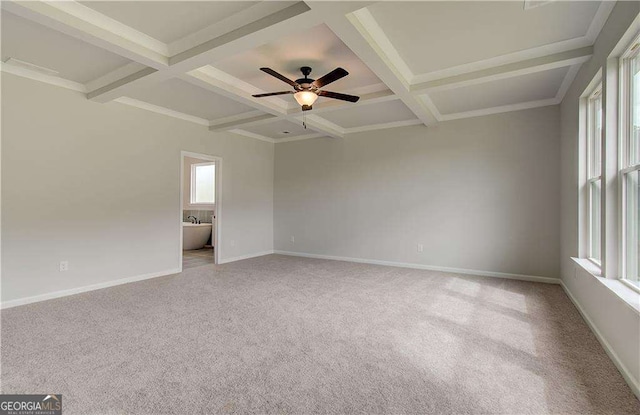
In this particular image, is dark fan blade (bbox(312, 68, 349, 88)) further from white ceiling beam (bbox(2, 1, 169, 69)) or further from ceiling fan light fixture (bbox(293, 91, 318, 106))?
white ceiling beam (bbox(2, 1, 169, 69))

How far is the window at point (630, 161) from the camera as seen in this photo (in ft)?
7.22

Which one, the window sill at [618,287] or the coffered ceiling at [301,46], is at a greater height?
the coffered ceiling at [301,46]

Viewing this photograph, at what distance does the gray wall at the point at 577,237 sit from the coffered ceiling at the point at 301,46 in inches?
6.7

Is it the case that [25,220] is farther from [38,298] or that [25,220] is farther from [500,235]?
[500,235]

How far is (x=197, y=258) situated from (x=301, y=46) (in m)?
4.76

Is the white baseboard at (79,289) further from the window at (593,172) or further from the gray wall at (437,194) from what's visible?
the window at (593,172)

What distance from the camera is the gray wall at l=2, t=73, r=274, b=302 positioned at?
3.39m

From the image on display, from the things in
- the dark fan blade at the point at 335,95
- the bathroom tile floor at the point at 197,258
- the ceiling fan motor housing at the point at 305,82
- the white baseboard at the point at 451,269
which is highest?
the ceiling fan motor housing at the point at 305,82

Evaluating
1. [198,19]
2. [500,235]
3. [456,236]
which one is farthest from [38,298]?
[500,235]

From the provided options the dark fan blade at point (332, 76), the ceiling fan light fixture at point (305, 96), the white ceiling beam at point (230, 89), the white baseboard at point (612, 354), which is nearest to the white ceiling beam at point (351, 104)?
the white ceiling beam at point (230, 89)

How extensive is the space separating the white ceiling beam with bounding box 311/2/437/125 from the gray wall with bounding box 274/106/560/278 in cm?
190

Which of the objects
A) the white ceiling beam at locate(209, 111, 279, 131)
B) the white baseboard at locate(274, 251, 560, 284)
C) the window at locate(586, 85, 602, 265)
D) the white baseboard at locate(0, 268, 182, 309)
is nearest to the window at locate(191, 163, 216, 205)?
the white ceiling beam at locate(209, 111, 279, 131)

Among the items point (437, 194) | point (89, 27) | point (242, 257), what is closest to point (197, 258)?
point (242, 257)

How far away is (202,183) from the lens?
8461mm
